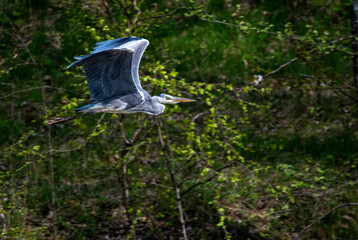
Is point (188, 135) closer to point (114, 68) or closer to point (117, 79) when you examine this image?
point (117, 79)

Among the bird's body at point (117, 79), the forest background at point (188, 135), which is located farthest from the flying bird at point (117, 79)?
the forest background at point (188, 135)

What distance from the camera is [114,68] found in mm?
4902

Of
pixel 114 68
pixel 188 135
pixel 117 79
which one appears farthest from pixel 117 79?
pixel 188 135

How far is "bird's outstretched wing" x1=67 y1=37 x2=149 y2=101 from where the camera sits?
473 cm

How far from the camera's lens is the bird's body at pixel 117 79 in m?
4.80

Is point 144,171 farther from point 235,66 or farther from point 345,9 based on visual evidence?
point 345,9

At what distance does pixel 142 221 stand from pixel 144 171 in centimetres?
62

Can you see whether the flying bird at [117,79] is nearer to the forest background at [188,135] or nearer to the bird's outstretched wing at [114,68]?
the bird's outstretched wing at [114,68]

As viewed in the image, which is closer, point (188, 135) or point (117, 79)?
point (117, 79)

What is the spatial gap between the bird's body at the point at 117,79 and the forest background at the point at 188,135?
10.4 inches

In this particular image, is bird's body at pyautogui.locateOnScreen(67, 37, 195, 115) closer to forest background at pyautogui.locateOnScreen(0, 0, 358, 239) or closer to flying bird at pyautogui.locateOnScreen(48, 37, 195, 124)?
flying bird at pyautogui.locateOnScreen(48, 37, 195, 124)

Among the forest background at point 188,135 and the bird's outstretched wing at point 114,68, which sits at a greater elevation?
the bird's outstretched wing at point 114,68

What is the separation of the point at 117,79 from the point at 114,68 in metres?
0.13

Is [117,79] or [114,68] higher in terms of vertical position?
[114,68]
